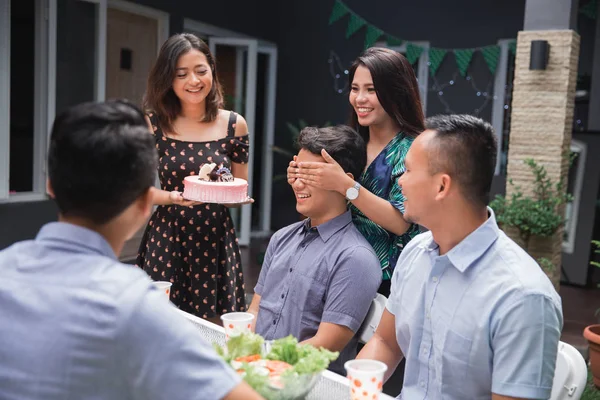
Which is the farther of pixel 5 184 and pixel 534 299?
pixel 5 184

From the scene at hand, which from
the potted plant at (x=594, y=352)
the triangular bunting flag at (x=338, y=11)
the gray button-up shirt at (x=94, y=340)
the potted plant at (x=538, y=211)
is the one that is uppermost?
the triangular bunting flag at (x=338, y=11)

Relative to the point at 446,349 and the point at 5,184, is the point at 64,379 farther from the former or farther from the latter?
the point at 5,184

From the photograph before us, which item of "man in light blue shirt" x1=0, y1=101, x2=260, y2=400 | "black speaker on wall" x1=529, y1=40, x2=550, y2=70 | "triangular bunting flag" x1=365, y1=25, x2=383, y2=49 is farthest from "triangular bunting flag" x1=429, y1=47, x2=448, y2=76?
"man in light blue shirt" x1=0, y1=101, x2=260, y2=400

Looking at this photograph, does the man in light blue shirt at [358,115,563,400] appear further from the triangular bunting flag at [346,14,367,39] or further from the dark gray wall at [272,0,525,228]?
the triangular bunting flag at [346,14,367,39]

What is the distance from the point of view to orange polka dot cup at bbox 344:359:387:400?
1.29 m

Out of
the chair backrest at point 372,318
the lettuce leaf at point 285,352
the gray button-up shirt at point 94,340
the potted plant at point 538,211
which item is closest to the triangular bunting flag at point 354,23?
the potted plant at point 538,211

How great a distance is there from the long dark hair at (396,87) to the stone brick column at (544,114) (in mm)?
3484

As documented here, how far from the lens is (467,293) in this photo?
4.90 ft

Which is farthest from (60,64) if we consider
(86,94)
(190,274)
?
(190,274)

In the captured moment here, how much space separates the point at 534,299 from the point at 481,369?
21cm

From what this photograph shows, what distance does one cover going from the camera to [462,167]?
1.53 metres

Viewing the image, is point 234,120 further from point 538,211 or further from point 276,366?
point 538,211

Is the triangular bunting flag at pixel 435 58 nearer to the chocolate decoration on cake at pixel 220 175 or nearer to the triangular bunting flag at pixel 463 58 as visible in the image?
the triangular bunting flag at pixel 463 58

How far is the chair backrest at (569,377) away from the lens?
5.24 ft
